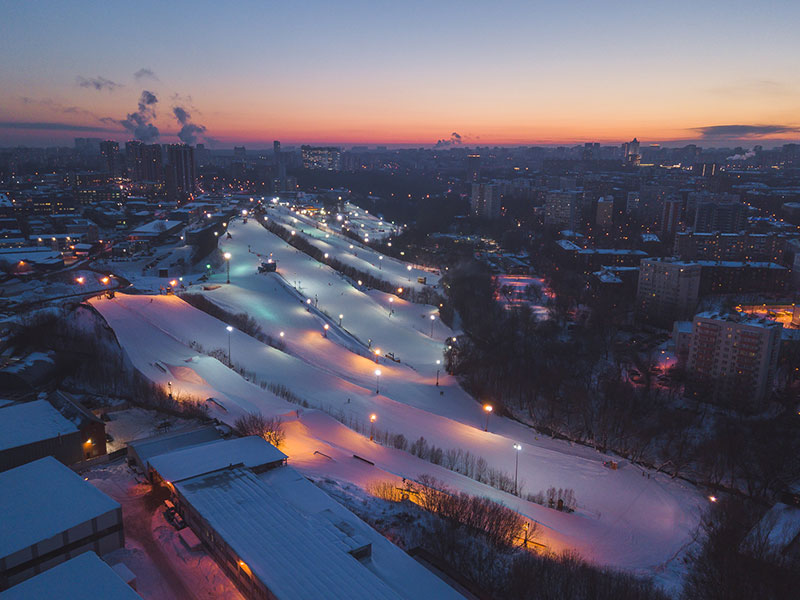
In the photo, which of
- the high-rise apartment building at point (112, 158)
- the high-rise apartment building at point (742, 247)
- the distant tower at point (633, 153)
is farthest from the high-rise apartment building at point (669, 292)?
the distant tower at point (633, 153)

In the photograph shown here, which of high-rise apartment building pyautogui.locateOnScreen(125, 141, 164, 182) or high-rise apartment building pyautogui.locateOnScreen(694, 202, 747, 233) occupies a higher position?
high-rise apartment building pyautogui.locateOnScreen(125, 141, 164, 182)

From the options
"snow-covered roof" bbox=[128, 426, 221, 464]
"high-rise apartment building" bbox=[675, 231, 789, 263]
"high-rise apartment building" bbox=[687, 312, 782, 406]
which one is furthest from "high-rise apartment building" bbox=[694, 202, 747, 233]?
"snow-covered roof" bbox=[128, 426, 221, 464]

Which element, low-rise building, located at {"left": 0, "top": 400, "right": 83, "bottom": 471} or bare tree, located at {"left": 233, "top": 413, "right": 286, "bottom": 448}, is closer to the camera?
low-rise building, located at {"left": 0, "top": 400, "right": 83, "bottom": 471}

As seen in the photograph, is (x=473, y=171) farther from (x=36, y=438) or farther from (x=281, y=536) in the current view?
(x=281, y=536)

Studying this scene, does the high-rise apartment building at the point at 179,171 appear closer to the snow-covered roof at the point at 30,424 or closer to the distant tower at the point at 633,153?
the snow-covered roof at the point at 30,424

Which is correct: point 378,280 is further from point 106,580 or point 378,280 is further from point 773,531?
point 106,580

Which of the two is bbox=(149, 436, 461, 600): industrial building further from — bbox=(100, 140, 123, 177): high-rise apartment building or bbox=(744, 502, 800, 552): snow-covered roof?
bbox=(100, 140, 123, 177): high-rise apartment building

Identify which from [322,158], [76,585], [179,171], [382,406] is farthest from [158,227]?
[322,158]
